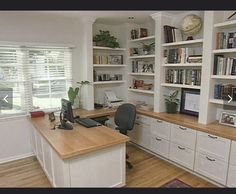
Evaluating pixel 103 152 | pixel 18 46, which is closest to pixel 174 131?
pixel 103 152

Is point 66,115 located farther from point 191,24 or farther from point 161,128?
point 191,24

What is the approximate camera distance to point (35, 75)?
347 centimetres

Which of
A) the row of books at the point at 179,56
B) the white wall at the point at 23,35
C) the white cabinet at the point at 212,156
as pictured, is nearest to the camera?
the white cabinet at the point at 212,156

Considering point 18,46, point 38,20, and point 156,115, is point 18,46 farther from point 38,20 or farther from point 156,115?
point 156,115

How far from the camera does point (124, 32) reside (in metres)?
4.25

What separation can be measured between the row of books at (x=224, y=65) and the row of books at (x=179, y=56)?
0.27m

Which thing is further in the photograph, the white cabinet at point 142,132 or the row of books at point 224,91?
the white cabinet at point 142,132

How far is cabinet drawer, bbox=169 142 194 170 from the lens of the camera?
113 inches

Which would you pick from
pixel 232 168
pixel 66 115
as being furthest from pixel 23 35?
pixel 232 168

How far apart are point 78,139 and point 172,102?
1825 millimetres

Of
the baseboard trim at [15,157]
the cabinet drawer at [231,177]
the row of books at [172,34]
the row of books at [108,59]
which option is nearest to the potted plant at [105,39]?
the row of books at [108,59]

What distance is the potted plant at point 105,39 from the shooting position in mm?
3943

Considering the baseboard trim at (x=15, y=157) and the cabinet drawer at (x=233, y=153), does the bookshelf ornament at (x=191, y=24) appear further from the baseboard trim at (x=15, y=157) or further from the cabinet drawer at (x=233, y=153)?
the baseboard trim at (x=15, y=157)

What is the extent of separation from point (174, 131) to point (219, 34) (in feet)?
4.91
